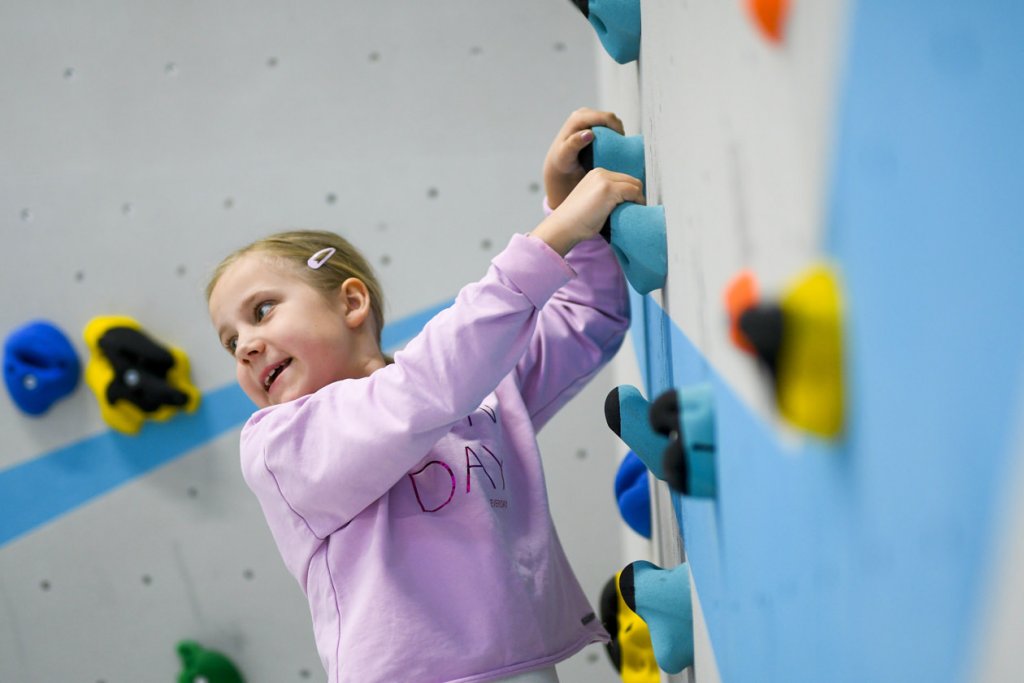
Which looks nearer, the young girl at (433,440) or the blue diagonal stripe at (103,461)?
the young girl at (433,440)

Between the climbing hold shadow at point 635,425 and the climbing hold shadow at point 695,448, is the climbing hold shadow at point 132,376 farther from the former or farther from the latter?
the climbing hold shadow at point 695,448

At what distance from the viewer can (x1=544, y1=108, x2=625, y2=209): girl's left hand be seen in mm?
662

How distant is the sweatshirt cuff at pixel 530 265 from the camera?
23.5 inches

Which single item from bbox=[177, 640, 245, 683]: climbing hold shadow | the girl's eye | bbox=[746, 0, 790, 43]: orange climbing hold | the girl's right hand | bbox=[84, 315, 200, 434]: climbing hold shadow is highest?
bbox=[746, 0, 790, 43]: orange climbing hold

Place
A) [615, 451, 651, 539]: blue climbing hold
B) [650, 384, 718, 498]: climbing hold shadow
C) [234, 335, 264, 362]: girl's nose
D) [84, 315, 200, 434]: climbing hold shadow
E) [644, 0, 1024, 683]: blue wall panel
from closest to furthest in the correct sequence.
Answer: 1. [644, 0, 1024, 683]: blue wall panel
2. [650, 384, 718, 498]: climbing hold shadow
3. [234, 335, 264, 362]: girl's nose
4. [615, 451, 651, 539]: blue climbing hold
5. [84, 315, 200, 434]: climbing hold shadow

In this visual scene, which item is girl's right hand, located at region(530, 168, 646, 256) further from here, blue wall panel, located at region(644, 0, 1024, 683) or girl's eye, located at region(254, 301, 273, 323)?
blue wall panel, located at region(644, 0, 1024, 683)

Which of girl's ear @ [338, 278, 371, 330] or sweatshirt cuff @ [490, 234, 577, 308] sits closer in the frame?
sweatshirt cuff @ [490, 234, 577, 308]

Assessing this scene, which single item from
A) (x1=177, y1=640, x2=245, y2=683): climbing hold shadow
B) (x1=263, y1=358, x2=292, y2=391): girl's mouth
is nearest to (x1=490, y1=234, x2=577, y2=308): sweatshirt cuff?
(x1=263, y1=358, x2=292, y2=391): girl's mouth

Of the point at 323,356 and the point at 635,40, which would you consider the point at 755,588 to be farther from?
the point at 323,356

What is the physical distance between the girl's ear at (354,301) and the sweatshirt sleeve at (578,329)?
13 centimetres

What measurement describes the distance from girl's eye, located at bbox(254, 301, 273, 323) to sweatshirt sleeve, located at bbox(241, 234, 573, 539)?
0.11 m

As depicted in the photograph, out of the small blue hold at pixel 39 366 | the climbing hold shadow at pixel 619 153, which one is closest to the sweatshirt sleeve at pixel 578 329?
the climbing hold shadow at pixel 619 153

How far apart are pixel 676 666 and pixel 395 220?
861mm

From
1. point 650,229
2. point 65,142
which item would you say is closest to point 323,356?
point 650,229
